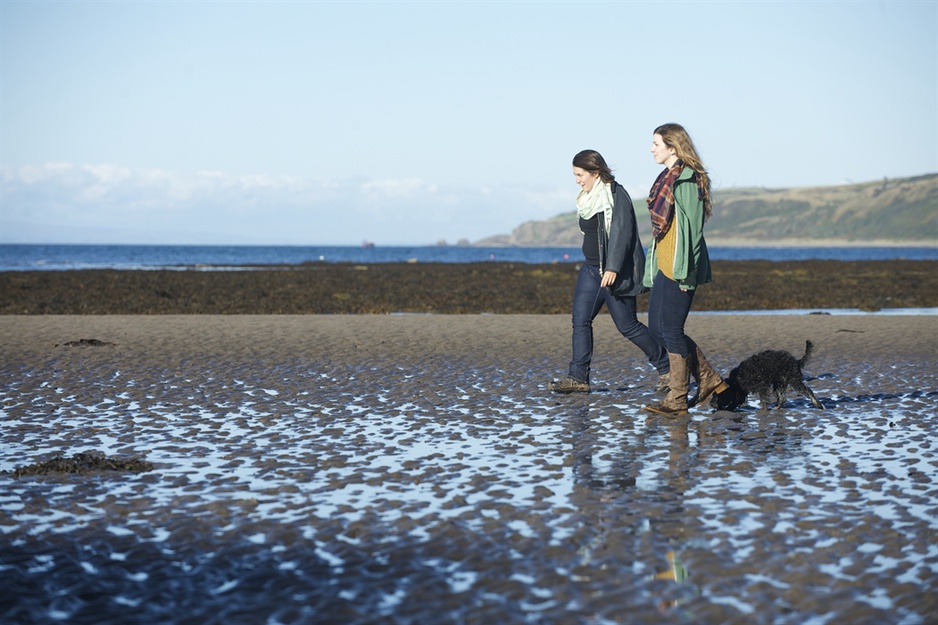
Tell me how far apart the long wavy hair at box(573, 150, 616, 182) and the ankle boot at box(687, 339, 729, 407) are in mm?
1953

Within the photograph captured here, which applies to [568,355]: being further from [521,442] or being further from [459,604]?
[459,604]

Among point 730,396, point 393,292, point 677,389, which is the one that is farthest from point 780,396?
point 393,292

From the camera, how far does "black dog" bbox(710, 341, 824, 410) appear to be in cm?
1060

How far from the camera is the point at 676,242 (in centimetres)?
998

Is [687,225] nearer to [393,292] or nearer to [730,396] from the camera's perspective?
[730,396]

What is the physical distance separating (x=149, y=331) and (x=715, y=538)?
1652 centimetres

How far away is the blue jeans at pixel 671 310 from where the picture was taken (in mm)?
10172

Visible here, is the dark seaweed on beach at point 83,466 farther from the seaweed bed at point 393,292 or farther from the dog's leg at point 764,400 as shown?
the seaweed bed at point 393,292

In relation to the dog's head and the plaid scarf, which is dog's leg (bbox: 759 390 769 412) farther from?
the plaid scarf


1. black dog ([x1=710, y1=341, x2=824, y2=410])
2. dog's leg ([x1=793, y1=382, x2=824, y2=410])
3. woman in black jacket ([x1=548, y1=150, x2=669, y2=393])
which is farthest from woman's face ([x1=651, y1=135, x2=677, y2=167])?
dog's leg ([x1=793, y1=382, x2=824, y2=410])

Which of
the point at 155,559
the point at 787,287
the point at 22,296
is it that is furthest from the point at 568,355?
the point at 787,287

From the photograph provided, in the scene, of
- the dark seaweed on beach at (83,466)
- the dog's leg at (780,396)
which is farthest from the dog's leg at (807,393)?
the dark seaweed on beach at (83,466)

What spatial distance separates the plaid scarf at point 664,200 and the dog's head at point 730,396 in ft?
5.74

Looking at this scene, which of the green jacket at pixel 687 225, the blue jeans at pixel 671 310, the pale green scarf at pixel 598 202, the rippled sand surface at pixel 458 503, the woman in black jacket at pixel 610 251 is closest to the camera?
the rippled sand surface at pixel 458 503
